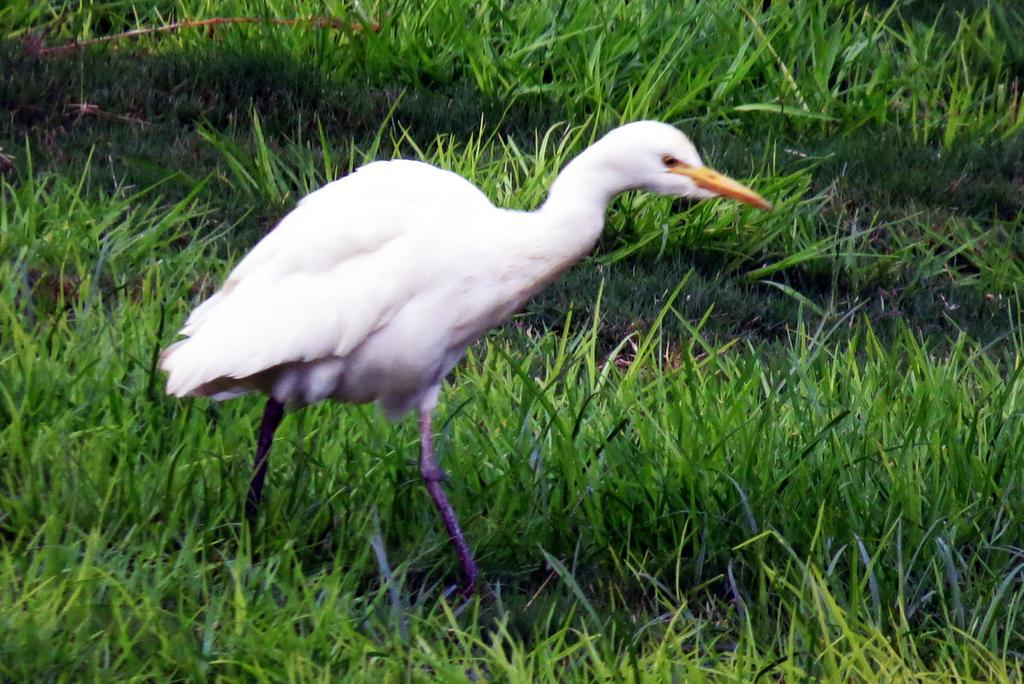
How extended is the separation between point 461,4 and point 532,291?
2896 mm

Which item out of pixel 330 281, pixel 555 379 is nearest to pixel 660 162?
pixel 330 281

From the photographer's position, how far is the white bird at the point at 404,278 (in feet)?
8.95

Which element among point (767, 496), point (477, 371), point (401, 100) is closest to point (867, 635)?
point (767, 496)

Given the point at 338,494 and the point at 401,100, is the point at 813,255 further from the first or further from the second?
the point at 338,494

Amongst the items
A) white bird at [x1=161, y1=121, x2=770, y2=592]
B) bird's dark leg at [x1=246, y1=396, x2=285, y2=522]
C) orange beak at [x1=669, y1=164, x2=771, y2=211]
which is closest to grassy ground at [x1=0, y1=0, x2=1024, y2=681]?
bird's dark leg at [x1=246, y1=396, x2=285, y2=522]

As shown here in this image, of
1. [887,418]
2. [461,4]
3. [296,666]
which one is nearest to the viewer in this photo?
[296,666]

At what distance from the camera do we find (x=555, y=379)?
3393 mm

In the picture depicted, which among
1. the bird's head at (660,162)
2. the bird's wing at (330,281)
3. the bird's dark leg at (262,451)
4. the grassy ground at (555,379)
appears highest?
the bird's head at (660,162)

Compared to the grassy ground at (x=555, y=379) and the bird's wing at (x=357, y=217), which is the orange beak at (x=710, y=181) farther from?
the grassy ground at (x=555, y=379)

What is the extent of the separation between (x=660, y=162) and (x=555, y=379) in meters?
0.79

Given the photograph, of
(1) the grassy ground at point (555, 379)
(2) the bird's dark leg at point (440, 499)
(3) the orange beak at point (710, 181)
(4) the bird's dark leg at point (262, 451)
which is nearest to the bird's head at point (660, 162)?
(3) the orange beak at point (710, 181)

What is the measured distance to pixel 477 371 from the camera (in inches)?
147

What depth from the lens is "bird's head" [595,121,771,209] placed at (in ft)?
8.86

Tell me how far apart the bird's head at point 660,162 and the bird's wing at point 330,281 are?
29cm
